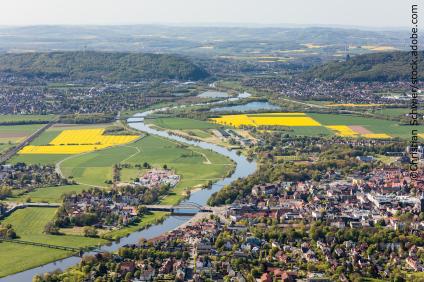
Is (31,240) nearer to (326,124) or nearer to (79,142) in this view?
(79,142)

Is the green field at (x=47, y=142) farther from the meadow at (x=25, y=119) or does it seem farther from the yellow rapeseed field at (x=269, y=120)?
the yellow rapeseed field at (x=269, y=120)

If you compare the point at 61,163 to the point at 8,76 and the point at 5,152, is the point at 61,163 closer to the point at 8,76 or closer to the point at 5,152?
the point at 5,152

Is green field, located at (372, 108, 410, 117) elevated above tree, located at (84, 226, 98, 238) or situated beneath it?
situated beneath

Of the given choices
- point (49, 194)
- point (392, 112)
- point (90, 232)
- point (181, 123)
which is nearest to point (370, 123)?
point (392, 112)

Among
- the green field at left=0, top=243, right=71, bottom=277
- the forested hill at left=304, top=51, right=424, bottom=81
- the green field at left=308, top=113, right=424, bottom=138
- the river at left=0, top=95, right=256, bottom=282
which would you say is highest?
the forested hill at left=304, top=51, right=424, bottom=81

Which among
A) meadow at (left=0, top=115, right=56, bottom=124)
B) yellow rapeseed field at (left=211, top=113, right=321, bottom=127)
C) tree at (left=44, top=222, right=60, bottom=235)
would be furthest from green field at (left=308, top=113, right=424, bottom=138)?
tree at (left=44, top=222, right=60, bottom=235)

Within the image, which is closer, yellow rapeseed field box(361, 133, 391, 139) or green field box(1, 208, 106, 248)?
green field box(1, 208, 106, 248)

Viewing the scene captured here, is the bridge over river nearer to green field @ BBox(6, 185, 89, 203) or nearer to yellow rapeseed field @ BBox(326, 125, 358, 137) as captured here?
green field @ BBox(6, 185, 89, 203)

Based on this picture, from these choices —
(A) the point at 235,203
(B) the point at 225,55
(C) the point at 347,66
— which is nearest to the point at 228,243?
(A) the point at 235,203

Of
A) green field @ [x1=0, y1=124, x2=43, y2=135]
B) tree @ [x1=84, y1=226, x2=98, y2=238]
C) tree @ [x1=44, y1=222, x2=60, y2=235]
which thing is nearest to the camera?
tree @ [x1=84, y1=226, x2=98, y2=238]
